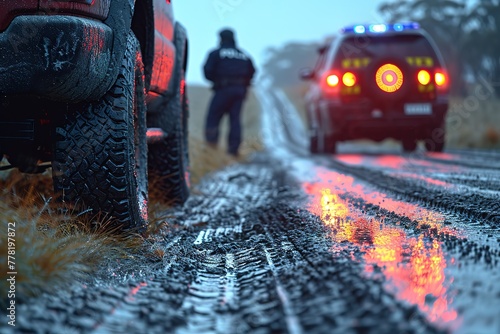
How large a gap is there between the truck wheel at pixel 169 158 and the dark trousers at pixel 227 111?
581 centimetres

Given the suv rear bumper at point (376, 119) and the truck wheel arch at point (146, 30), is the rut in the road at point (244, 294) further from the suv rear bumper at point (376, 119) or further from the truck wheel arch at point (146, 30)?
the suv rear bumper at point (376, 119)

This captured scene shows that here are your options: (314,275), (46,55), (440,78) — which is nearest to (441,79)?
(440,78)

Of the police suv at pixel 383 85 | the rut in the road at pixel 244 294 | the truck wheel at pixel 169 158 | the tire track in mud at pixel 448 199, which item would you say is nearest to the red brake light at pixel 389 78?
the police suv at pixel 383 85

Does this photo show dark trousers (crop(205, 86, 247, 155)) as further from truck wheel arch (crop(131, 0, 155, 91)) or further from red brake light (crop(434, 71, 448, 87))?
truck wheel arch (crop(131, 0, 155, 91))

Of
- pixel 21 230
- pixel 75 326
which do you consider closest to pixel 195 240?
pixel 21 230

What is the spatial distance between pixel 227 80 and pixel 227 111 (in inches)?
24.0

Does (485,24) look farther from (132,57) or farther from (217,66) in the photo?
(132,57)

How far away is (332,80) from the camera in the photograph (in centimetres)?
934

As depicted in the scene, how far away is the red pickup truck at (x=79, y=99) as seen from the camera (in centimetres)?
Result: 265

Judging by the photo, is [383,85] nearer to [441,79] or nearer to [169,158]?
[441,79]

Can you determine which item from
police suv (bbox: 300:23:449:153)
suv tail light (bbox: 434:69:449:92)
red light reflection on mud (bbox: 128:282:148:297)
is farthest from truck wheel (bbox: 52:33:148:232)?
suv tail light (bbox: 434:69:449:92)

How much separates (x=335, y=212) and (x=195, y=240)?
79 cm

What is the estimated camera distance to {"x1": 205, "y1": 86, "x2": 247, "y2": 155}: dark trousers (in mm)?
10680

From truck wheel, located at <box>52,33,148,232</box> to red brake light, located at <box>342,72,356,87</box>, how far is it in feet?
21.1
